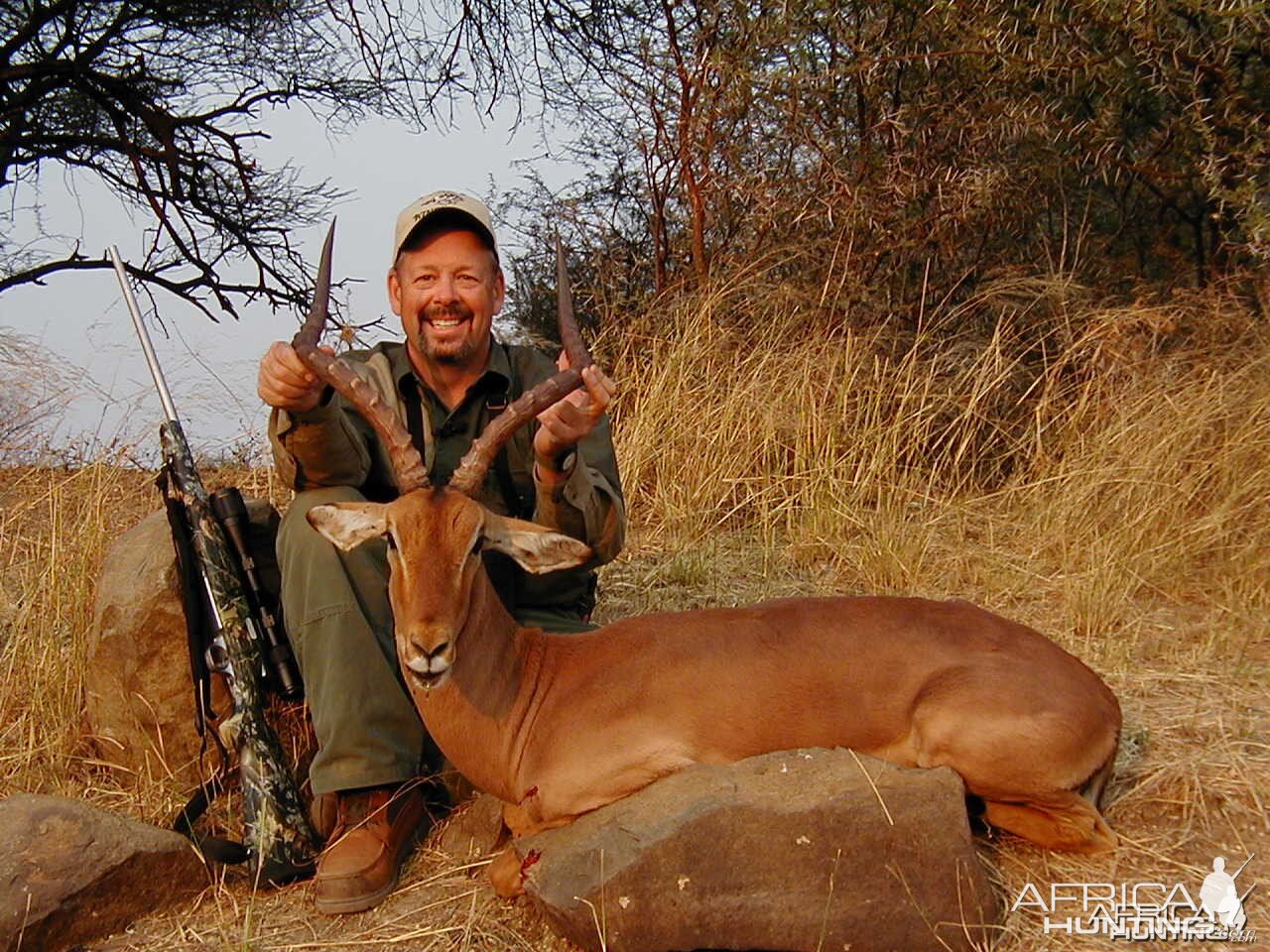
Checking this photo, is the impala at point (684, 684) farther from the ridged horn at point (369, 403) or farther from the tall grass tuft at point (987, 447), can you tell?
the tall grass tuft at point (987, 447)

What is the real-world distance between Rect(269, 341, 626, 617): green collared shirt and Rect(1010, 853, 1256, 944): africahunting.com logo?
1.88 meters

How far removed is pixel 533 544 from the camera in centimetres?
371

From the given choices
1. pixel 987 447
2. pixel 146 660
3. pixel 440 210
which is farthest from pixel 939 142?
pixel 146 660

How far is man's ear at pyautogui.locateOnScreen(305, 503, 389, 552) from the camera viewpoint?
365cm

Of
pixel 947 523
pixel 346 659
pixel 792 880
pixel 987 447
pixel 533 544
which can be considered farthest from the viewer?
pixel 987 447

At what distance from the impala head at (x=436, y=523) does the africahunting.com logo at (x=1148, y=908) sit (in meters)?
1.70

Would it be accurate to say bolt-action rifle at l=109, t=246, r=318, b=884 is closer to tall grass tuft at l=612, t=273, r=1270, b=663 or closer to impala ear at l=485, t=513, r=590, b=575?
impala ear at l=485, t=513, r=590, b=575

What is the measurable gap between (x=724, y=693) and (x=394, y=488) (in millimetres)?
1706

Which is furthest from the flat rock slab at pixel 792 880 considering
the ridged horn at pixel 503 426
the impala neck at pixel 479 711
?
the ridged horn at pixel 503 426

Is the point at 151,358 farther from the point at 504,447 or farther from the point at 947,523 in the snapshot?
the point at 947,523

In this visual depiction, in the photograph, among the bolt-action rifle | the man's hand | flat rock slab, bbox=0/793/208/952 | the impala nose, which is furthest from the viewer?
the bolt-action rifle

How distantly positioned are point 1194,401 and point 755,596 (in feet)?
9.74

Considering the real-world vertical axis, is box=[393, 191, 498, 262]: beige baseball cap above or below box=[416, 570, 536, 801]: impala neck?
above

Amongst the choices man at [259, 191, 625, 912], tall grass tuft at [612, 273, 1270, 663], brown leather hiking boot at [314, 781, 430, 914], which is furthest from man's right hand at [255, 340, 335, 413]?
tall grass tuft at [612, 273, 1270, 663]
